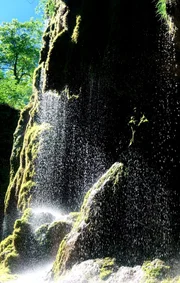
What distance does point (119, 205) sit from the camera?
7.20 meters

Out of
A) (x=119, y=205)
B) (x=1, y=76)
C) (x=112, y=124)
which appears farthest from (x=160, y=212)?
(x=1, y=76)

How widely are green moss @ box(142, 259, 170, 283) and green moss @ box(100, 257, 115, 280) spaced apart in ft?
1.93

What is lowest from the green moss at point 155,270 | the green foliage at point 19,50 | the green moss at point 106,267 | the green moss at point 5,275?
the green moss at point 155,270

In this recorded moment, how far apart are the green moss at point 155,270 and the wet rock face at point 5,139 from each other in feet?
38.9

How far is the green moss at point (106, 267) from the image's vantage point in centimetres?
611

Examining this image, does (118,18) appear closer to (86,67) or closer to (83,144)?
(86,67)

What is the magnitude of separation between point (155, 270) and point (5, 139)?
14.7 m

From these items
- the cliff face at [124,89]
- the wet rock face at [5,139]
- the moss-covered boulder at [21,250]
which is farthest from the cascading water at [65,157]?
the wet rock face at [5,139]

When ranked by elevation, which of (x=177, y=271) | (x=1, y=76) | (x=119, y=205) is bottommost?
(x=177, y=271)

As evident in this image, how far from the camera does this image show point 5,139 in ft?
63.2

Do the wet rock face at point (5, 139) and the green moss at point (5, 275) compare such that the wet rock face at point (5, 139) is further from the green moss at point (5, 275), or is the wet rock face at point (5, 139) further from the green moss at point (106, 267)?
the green moss at point (106, 267)

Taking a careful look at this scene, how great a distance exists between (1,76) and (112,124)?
17.8 m

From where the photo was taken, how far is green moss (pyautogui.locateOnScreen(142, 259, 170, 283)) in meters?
5.55

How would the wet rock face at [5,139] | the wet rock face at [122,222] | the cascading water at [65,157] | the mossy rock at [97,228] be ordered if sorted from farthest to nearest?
the wet rock face at [5,139] → the cascading water at [65,157] → the mossy rock at [97,228] → the wet rock face at [122,222]
